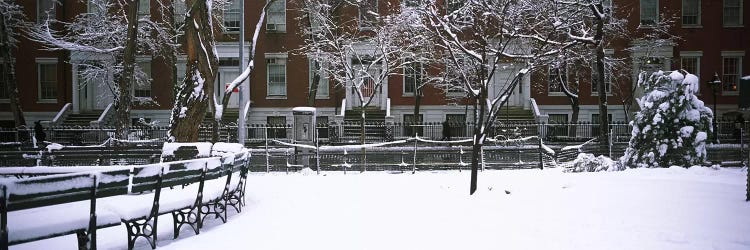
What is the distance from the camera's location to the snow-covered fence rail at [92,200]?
4969 millimetres

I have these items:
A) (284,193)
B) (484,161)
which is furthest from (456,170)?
(284,193)

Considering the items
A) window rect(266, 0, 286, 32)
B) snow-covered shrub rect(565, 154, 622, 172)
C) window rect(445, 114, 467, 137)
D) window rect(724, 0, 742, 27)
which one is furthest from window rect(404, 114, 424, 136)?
window rect(724, 0, 742, 27)

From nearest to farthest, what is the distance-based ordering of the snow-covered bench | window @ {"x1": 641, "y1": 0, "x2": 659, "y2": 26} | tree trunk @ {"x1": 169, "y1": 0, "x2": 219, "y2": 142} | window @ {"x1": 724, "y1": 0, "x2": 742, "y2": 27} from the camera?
1. the snow-covered bench
2. tree trunk @ {"x1": 169, "y1": 0, "x2": 219, "y2": 142}
3. window @ {"x1": 641, "y1": 0, "x2": 659, "y2": 26}
4. window @ {"x1": 724, "y1": 0, "x2": 742, "y2": 27}

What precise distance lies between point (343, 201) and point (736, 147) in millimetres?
15249

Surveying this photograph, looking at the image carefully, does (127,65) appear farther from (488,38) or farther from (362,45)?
(488,38)

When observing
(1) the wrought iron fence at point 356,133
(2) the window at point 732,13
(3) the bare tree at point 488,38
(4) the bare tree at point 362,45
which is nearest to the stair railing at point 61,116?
(1) the wrought iron fence at point 356,133

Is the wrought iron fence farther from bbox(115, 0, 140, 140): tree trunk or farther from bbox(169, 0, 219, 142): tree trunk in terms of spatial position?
bbox(169, 0, 219, 142): tree trunk

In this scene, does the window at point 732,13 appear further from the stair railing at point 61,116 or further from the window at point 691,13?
the stair railing at point 61,116

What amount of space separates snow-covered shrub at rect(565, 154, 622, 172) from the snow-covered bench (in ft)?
39.0

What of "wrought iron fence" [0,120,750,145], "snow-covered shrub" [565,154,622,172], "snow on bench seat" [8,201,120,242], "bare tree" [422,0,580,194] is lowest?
"snow-covered shrub" [565,154,622,172]

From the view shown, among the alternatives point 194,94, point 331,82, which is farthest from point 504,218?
point 331,82

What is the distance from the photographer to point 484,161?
720 inches

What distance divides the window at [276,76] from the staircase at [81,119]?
9.92m

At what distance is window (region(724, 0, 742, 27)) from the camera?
3250cm
